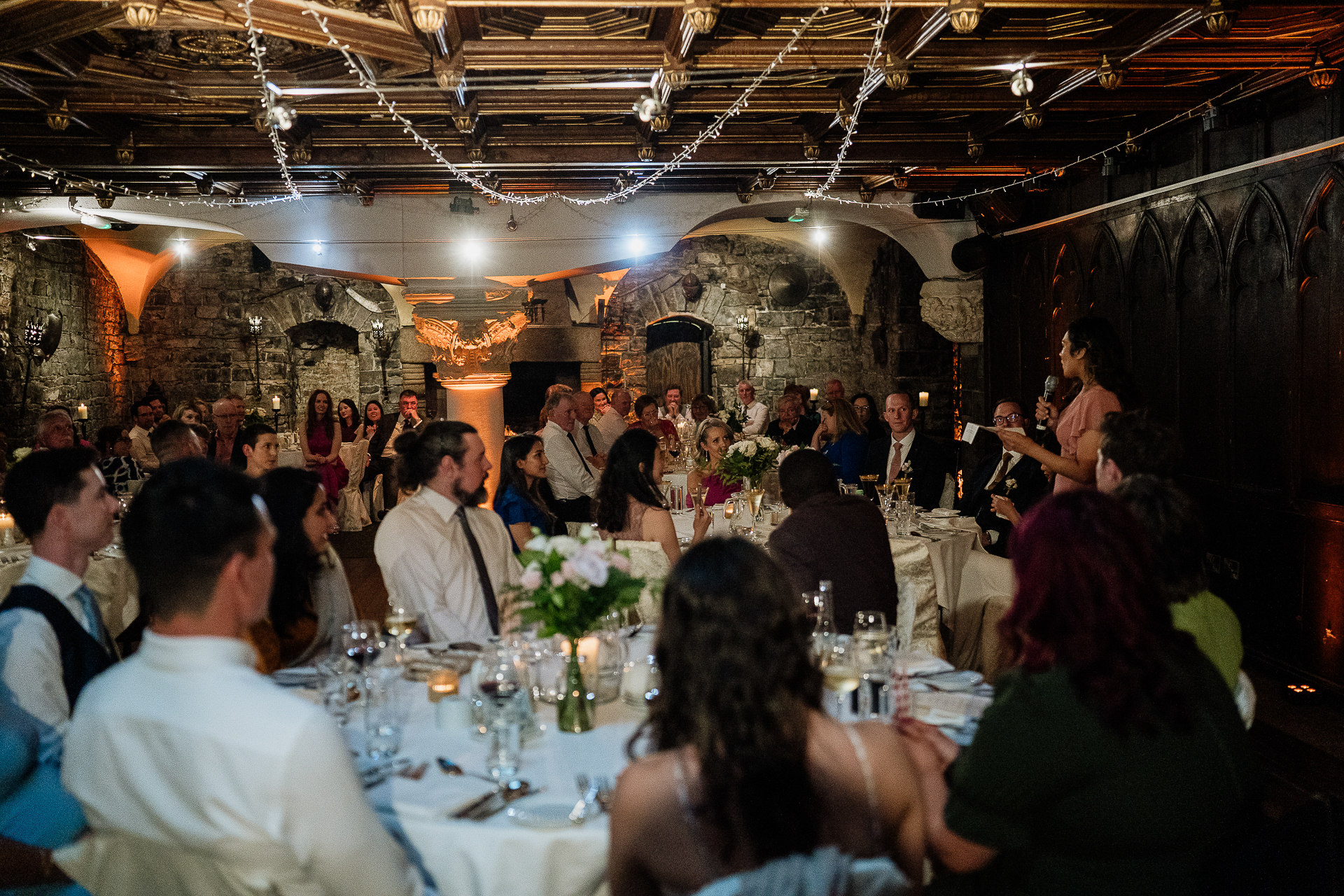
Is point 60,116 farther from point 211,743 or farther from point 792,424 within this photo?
point 792,424

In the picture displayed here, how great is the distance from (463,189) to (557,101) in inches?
123

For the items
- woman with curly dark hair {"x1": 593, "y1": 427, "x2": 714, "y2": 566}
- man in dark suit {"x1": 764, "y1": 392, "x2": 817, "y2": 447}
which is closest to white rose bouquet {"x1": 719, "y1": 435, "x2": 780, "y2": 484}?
woman with curly dark hair {"x1": 593, "y1": 427, "x2": 714, "y2": 566}

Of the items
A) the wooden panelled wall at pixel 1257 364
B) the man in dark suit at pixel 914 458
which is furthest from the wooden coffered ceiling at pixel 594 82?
the man in dark suit at pixel 914 458

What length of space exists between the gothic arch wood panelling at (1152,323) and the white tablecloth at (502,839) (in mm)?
5487

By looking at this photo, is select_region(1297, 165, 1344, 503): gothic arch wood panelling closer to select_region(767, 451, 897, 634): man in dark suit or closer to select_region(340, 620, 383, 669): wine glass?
select_region(767, 451, 897, 634): man in dark suit

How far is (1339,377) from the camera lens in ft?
16.3

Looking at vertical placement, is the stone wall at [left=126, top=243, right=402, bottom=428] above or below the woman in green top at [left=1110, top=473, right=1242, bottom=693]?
above

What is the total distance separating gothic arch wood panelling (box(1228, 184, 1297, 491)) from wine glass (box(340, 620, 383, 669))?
498 centimetres

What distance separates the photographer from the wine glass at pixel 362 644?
238cm

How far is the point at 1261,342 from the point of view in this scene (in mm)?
5551

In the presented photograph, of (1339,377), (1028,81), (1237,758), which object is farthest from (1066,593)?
(1339,377)

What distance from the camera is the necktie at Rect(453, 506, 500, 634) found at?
3.49 metres

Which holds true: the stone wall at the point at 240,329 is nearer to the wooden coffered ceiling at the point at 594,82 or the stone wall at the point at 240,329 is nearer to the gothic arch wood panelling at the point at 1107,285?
the wooden coffered ceiling at the point at 594,82

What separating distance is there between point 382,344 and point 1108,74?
420 inches
